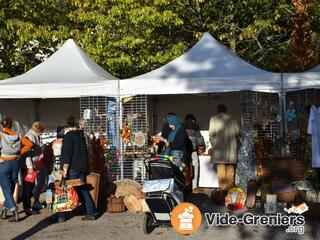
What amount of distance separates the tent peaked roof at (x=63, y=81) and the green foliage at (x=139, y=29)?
2.65 meters

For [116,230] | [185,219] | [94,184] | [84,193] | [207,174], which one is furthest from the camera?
[207,174]

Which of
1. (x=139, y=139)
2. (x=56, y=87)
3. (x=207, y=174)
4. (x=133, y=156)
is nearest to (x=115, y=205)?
(x=133, y=156)

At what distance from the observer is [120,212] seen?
9766 millimetres

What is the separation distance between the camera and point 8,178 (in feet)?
30.2

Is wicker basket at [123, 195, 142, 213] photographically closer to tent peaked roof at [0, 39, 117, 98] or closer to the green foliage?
tent peaked roof at [0, 39, 117, 98]

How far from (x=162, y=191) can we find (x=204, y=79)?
125 inches

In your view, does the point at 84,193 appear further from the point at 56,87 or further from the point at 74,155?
the point at 56,87

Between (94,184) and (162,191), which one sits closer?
(162,191)

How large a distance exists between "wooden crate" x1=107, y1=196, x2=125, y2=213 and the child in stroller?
52.8 inches

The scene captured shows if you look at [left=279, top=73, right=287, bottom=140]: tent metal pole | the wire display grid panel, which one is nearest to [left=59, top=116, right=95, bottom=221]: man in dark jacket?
the wire display grid panel

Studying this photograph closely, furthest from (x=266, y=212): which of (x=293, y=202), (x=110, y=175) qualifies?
(x=110, y=175)

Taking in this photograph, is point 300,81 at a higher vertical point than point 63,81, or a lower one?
lower

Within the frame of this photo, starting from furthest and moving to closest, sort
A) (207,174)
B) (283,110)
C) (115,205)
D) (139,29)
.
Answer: (139,29) → (207,174) → (283,110) → (115,205)

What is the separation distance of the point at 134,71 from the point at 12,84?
5.92m
